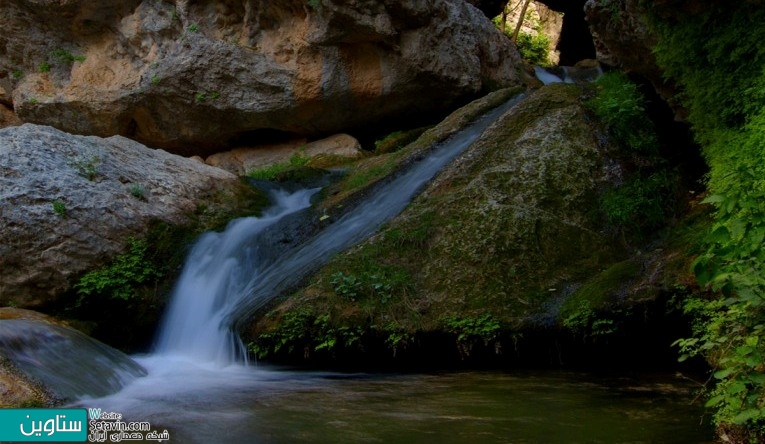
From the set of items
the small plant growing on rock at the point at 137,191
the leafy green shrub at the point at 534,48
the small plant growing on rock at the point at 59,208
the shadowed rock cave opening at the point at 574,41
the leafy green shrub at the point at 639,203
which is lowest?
the leafy green shrub at the point at 639,203

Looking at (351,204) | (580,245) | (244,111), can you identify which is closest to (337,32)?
(244,111)

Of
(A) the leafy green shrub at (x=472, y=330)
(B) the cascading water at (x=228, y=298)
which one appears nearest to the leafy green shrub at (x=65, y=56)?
(B) the cascading water at (x=228, y=298)

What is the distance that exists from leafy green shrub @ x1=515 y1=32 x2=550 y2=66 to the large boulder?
17.0 metres

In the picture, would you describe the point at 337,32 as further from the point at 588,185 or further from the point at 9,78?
the point at 9,78

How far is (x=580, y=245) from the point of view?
768 cm

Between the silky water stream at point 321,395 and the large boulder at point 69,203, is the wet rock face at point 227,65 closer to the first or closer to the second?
the large boulder at point 69,203

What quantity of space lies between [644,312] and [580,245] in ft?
5.01

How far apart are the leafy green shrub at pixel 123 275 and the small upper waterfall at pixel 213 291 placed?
Result: 0.51 meters

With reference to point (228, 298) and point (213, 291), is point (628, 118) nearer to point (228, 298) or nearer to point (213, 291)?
point (228, 298)

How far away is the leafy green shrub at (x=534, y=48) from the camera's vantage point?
2439cm

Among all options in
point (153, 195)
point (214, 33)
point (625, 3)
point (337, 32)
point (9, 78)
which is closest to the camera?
point (625, 3)

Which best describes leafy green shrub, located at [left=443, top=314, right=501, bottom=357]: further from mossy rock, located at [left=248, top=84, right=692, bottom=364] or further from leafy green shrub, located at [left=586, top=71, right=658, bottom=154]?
leafy green shrub, located at [left=586, top=71, right=658, bottom=154]

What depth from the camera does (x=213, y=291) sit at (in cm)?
862

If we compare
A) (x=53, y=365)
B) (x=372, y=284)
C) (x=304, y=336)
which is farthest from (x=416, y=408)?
(x=53, y=365)
